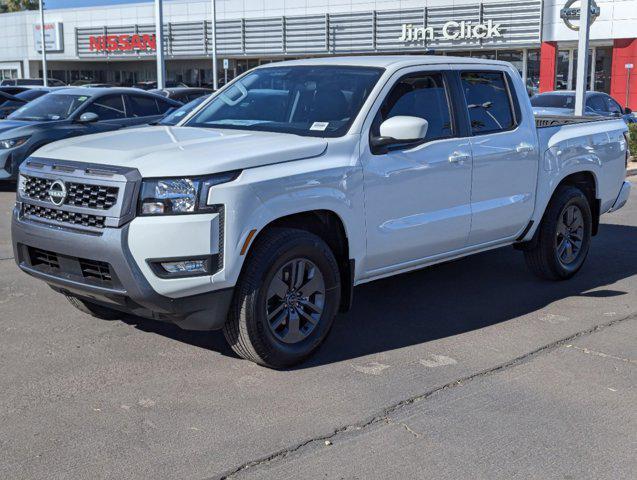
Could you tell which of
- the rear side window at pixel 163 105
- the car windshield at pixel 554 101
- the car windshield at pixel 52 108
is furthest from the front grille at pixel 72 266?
the car windshield at pixel 554 101

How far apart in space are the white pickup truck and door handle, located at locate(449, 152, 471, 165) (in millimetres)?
15

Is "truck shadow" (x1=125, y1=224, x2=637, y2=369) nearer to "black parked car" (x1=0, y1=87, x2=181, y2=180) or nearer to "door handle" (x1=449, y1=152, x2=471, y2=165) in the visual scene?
"door handle" (x1=449, y1=152, x2=471, y2=165)

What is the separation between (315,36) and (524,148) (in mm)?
41678

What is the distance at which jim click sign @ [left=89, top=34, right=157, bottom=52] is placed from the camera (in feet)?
180

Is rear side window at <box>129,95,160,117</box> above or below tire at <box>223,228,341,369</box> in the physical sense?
above

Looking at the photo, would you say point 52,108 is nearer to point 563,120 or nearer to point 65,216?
point 563,120

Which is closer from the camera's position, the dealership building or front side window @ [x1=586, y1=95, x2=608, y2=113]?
front side window @ [x1=586, y1=95, x2=608, y2=113]

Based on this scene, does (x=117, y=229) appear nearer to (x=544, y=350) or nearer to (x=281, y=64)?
(x=281, y=64)

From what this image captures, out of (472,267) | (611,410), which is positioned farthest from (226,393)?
(472,267)

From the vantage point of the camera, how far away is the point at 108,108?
1342cm

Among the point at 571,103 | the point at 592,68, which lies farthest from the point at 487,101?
the point at 592,68

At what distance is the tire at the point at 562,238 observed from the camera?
736 centimetres

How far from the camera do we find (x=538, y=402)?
4746mm

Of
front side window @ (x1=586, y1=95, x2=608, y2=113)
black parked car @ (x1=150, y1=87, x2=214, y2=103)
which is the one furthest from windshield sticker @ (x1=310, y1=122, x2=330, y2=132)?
front side window @ (x1=586, y1=95, x2=608, y2=113)
